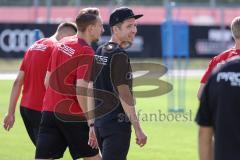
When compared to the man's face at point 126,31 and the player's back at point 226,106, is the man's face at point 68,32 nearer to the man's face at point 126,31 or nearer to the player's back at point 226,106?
the man's face at point 126,31

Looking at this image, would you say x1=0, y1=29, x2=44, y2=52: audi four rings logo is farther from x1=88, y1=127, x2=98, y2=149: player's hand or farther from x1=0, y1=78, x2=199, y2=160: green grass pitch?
x1=88, y1=127, x2=98, y2=149: player's hand

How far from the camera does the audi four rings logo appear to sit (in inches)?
1243

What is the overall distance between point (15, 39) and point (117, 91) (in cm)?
2507

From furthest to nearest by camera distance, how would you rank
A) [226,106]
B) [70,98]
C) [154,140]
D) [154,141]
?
[154,140]
[154,141]
[70,98]
[226,106]

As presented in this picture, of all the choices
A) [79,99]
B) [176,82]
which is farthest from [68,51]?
[176,82]

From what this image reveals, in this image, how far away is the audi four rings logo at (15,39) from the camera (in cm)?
3156

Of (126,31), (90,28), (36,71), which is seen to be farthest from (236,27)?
(36,71)

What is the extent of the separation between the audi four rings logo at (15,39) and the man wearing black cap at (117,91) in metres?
24.5

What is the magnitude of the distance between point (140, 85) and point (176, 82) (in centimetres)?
470

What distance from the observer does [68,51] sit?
746 centimetres

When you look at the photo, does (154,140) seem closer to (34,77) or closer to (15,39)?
(34,77)

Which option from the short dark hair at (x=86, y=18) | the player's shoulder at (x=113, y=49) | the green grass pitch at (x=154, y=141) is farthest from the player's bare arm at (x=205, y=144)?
the green grass pitch at (x=154, y=141)

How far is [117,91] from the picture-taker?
7.00 metres

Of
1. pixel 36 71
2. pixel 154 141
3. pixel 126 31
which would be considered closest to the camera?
pixel 126 31
